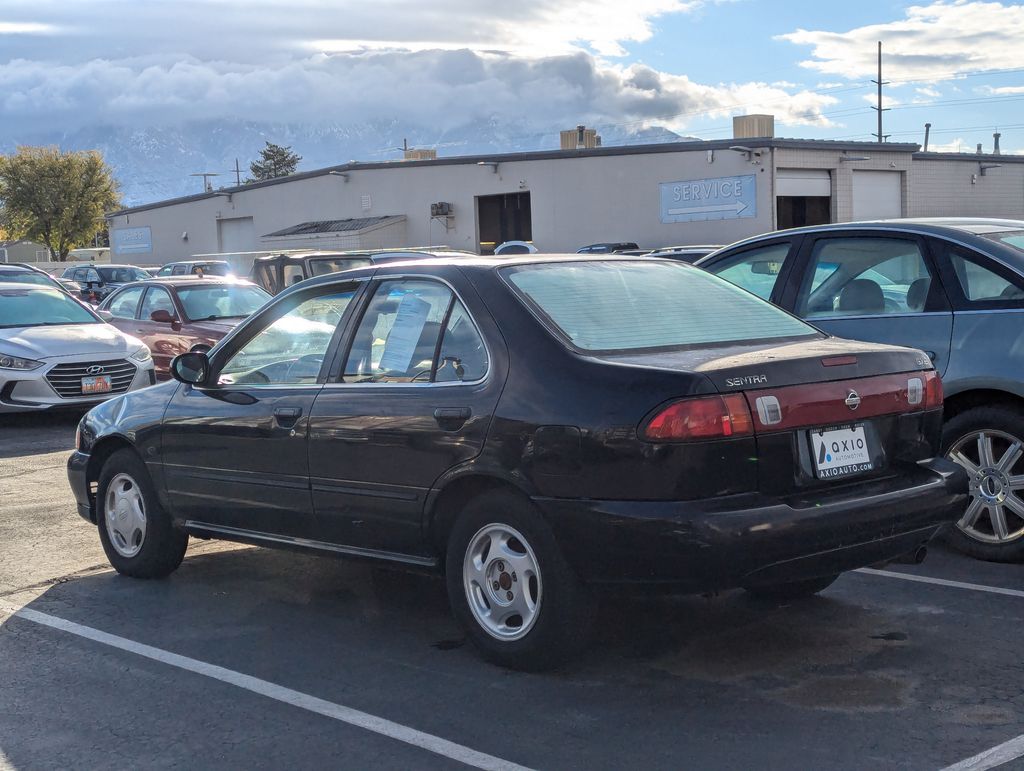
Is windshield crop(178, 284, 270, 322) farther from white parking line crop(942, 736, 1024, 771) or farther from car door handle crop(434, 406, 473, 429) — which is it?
white parking line crop(942, 736, 1024, 771)

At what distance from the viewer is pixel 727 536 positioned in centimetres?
427

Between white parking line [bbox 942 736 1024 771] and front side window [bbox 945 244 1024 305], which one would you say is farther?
front side window [bbox 945 244 1024 305]

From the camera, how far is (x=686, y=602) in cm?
581

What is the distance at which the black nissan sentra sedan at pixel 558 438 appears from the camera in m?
4.36

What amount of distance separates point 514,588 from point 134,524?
2736 mm

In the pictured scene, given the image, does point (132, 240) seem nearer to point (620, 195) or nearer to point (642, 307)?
point (620, 195)

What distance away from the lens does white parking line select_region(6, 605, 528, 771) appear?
4020 millimetres

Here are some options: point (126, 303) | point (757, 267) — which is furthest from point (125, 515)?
point (126, 303)

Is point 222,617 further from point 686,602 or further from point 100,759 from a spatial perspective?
point 686,602

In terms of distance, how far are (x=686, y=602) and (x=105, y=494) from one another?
325cm

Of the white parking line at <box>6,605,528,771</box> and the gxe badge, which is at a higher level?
the gxe badge

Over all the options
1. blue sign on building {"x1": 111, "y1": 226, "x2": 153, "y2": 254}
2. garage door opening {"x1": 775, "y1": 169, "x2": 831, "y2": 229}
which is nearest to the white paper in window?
garage door opening {"x1": 775, "y1": 169, "x2": 831, "y2": 229}

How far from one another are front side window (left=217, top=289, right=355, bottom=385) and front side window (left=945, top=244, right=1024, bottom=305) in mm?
3236

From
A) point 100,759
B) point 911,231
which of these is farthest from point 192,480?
point 911,231
